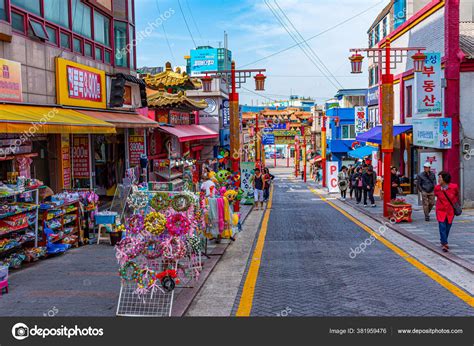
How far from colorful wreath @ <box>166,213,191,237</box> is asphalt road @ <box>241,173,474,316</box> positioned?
1528mm

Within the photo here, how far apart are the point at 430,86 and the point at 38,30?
1384cm

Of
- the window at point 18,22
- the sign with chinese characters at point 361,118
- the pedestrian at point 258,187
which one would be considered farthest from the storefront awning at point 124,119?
the sign with chinese characters at point 361,118

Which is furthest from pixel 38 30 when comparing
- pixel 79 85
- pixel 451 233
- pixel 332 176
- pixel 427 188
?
pixel 332 176

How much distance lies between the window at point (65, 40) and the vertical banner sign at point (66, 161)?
266 centimetres

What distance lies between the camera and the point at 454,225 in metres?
15.6

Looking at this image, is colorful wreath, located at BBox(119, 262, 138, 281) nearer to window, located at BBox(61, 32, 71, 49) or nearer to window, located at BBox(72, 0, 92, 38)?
window, located at BBox(61, 32, 71, 49)

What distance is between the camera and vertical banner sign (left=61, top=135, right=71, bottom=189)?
1554 centimetres

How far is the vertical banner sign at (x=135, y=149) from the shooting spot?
20859 millimetres

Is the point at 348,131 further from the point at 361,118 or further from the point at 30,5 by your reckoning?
the point at 30,5

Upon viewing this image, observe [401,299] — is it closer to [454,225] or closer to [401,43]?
[454,225]

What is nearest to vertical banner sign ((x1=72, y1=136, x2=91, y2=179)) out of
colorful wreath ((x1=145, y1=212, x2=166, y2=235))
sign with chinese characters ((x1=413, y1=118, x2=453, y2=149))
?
colorful wreath ((x1=145, y1=212, x2=166, y2=235))

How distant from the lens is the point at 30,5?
1330 centimetres

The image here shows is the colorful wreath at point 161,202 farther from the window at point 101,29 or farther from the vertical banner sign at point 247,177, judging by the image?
the vertical banner sign at point 247,177

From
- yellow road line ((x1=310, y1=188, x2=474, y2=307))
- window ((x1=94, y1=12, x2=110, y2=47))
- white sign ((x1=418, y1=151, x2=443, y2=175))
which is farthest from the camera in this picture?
white sign ((x1=418, y1=151, x2=443, y2=175))
